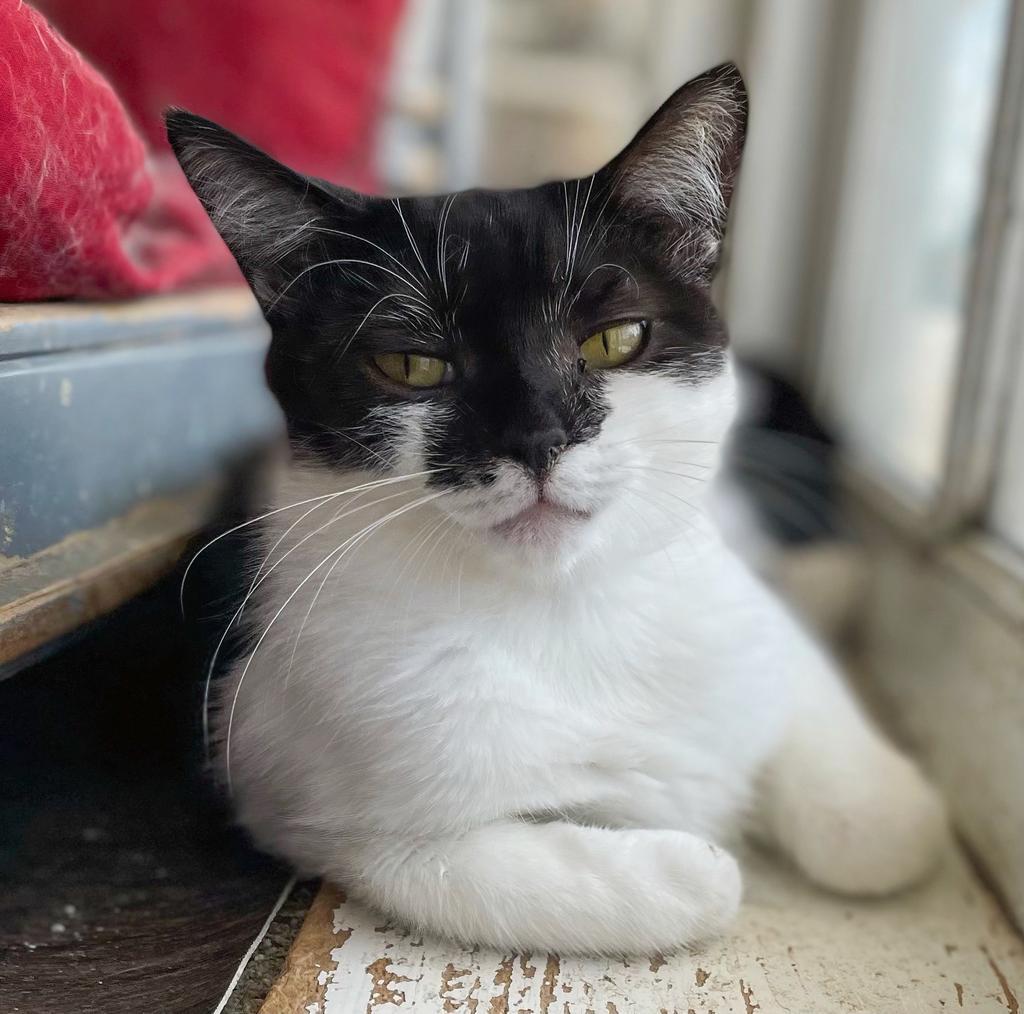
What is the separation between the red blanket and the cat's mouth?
1.57 ft

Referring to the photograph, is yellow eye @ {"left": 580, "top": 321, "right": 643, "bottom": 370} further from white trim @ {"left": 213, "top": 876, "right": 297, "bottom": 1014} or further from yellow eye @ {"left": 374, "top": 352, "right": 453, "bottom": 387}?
white trim @ {"left": 213, "top": 876, "right": 297, "bottom": 1014}

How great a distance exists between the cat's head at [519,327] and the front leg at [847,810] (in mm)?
283

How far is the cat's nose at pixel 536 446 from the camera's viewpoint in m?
0.64

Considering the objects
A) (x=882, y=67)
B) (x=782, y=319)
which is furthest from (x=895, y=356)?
(x=882, y=67)

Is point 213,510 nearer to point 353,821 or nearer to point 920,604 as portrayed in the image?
point 353,821

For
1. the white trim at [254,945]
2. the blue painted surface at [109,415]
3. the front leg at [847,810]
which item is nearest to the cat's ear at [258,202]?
the blue painted surface at [109,415]

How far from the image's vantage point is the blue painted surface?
81 centimetres

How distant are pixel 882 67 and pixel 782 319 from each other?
0.52m

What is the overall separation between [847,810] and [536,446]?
18.6 inches

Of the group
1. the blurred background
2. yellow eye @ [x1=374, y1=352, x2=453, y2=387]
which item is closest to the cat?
yellow eye @ [x1=374, y1=352, x2=453, y2=387]

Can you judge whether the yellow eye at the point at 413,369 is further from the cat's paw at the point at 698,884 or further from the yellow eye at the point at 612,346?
the cat's paw at the point at 698,884

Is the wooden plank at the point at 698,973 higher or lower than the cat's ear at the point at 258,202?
lower

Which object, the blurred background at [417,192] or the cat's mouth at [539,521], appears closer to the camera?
the cat's mouth at [539,521]

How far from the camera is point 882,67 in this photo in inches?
68.7
